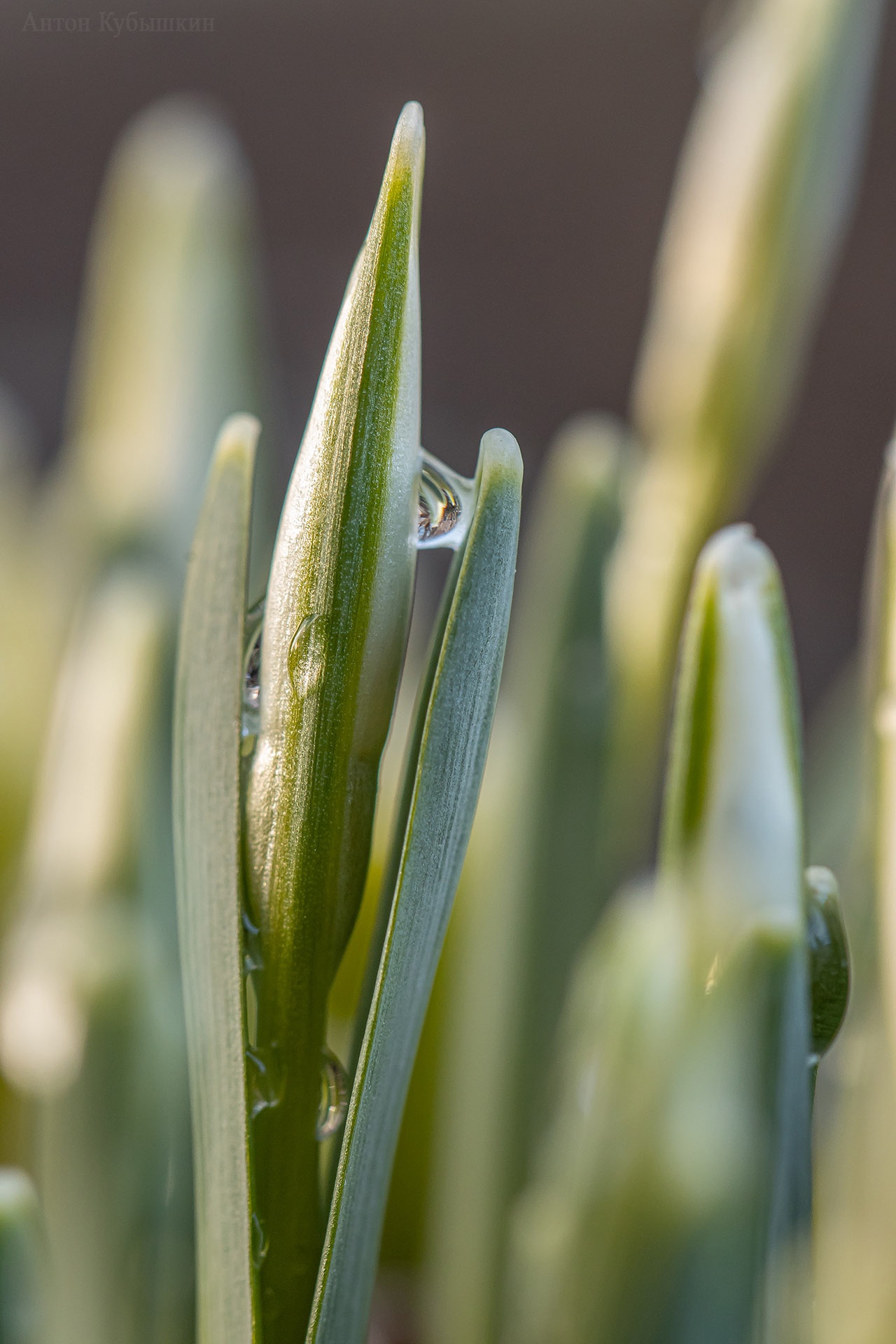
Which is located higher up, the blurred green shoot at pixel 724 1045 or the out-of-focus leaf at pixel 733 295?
the out-of-focus leaf at pixel 733 295

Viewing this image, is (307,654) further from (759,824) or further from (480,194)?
(480,194)

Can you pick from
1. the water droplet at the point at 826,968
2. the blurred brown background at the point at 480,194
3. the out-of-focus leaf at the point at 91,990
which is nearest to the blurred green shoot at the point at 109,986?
the out-of-focus leaf at the point at 91,990

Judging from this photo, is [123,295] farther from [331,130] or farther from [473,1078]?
[331,130]

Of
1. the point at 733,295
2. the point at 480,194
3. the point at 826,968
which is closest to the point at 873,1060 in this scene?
the point at 826,968

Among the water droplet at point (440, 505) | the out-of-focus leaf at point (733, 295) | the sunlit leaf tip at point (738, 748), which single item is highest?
the out-of-focus leaf at point (733, 295)

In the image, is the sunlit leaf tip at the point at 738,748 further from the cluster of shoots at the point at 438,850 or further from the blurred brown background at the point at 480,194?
the blurred brown background at the point at 480,194

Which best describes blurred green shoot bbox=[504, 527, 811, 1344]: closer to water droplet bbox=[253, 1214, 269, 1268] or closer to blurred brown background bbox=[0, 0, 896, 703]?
water droplet bbox=[253, 1214, 269, 1268]

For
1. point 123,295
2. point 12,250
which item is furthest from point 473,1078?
point 12,250
